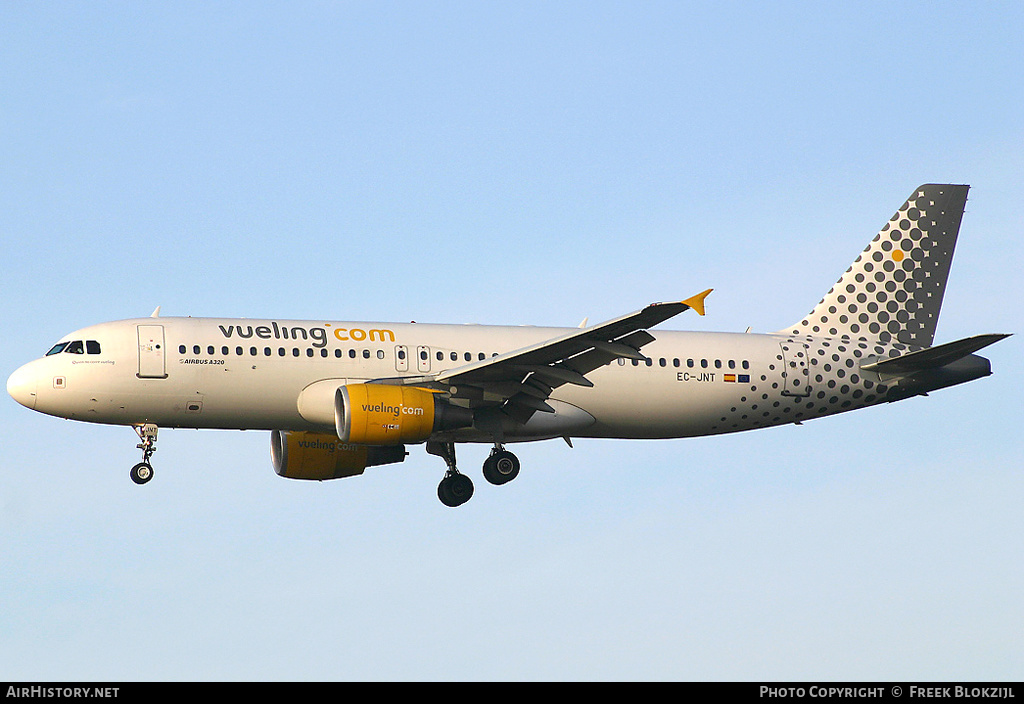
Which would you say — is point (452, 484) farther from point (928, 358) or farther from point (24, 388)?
point (928, 358)

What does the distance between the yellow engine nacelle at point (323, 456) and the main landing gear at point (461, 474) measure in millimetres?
1656

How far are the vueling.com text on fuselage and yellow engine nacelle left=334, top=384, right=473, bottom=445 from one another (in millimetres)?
2174

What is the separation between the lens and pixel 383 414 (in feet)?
123

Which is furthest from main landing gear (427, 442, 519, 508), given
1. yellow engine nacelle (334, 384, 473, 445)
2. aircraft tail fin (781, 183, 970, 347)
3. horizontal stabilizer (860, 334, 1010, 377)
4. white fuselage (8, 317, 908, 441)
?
horizontal stabilizer (860, 334, 1010, 377)

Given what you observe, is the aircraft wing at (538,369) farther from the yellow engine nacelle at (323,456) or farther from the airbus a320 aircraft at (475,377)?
the yellow engine nacelle at (323,456)

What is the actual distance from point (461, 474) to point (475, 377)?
4.75 meters

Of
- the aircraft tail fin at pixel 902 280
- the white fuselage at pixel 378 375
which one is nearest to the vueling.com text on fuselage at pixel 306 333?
the white fuselage at pixel 378 375

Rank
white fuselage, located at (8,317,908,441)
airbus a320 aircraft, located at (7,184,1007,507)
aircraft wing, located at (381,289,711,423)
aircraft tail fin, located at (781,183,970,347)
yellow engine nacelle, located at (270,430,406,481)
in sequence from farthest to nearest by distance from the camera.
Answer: aircraft tail fin, located at (781,183,970,347) → yellow engine nacelle, located at (270,430,406,481) → white fuselage, located at (8,317,908,441) → airbus a320 aircraft, located at (7,184,1007,507) → aircraft wing, located at (381,289,711,423)

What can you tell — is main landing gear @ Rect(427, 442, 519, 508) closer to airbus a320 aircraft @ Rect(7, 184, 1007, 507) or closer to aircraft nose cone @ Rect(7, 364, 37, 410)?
airbus a320 aircraft @ Rect(7, 184, 1007, 507)

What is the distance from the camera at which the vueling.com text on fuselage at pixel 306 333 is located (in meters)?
39.2

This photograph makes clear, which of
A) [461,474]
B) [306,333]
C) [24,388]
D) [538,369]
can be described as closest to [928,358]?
[538,369]

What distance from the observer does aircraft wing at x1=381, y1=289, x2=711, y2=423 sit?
36094 millimetres

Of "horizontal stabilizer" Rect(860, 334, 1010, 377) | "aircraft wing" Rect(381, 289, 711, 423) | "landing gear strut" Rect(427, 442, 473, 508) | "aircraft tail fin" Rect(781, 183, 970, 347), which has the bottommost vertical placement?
"landing gear strut" Rect(427, 442, 473, 508)
